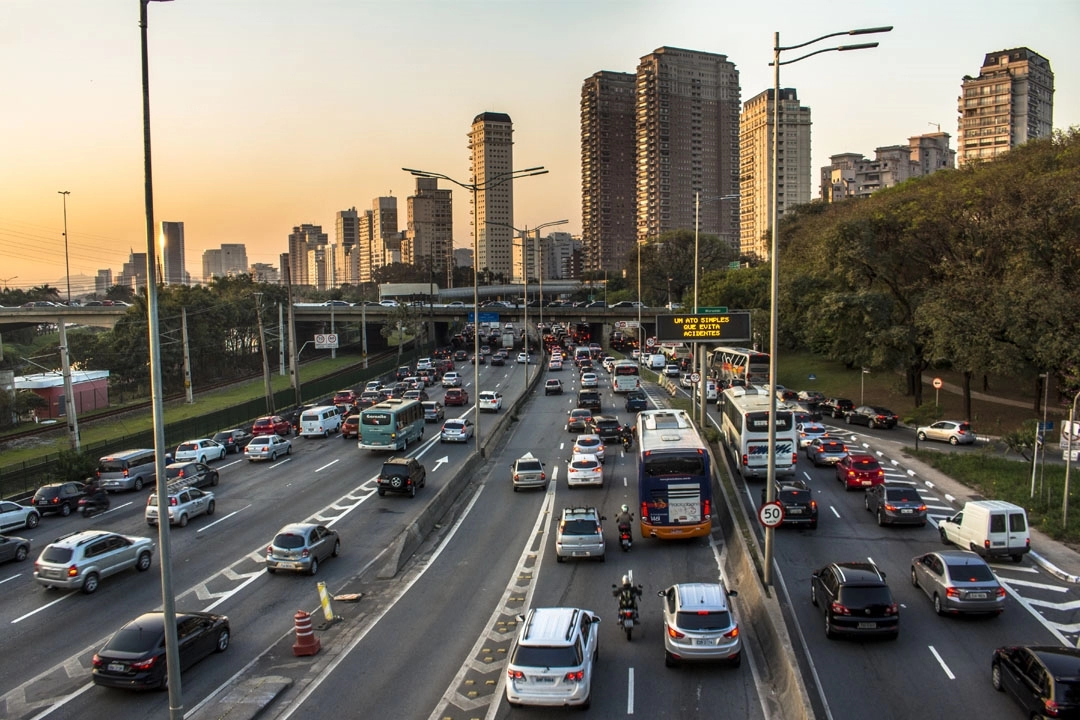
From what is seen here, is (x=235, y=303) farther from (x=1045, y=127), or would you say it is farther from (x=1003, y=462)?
(x=1045, y=127)

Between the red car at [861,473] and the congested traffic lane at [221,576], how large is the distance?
698 inches

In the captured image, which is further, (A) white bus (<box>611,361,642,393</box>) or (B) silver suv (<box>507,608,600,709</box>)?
(A) white bus (<box>611,361,642,393</box>)

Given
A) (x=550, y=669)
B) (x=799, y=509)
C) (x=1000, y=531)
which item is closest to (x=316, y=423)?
(x=799, y=509)

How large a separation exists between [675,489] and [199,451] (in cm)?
2847

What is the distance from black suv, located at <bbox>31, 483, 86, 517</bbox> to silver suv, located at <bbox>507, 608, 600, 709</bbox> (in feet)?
86.7

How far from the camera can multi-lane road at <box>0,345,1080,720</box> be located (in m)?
15.3

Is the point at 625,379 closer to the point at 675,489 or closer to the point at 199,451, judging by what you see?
the point at 199,451

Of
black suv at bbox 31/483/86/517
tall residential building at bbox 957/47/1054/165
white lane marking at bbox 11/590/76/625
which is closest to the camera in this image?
white lane marking at bbox 11/590/76/625

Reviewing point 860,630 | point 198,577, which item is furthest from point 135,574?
point 860,630

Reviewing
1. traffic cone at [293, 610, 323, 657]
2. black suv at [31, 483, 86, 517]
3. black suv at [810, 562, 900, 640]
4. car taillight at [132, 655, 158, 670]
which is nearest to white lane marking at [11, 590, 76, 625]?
car taillight at [132, 655, 158, 670]

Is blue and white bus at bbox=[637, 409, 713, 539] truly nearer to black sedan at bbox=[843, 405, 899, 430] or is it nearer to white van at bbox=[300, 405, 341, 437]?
white van at bbox=[300, 405, 341, 437]

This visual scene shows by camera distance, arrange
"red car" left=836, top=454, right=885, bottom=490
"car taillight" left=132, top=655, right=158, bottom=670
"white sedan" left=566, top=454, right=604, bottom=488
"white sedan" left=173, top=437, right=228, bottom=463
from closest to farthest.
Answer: "car taillight" left=132, top=655, right=158, bottom=670
"red car" left=836, top=454, right=885, bottom=490
"white sedan" left=566, top=454, right=604, bottom=488
"white sedan" left=173, top=437, right=228, bottom=463

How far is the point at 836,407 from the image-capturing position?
5581 cm

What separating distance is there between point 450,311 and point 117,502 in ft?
263
